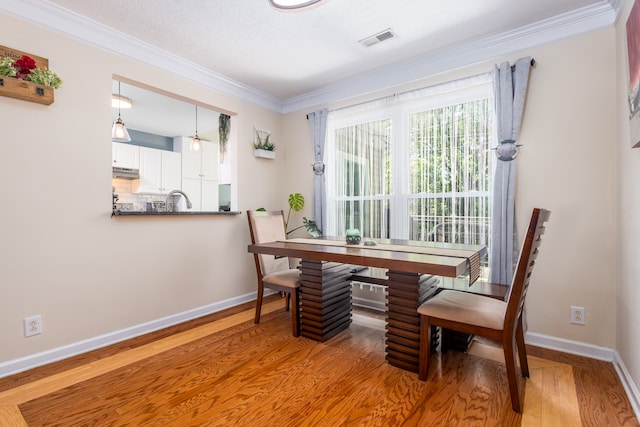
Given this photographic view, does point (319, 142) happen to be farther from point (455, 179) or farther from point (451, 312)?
point (451, 312)

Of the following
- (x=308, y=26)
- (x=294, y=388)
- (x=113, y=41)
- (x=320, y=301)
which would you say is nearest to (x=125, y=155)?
(x=113, y=41)

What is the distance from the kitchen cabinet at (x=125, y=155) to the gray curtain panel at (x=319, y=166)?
3.23 meters

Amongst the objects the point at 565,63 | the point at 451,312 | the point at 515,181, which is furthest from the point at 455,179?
the point at 451,312

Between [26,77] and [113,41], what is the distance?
72cm

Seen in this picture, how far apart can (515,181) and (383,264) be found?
4.82 ft

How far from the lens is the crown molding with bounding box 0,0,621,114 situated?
2.20 meters

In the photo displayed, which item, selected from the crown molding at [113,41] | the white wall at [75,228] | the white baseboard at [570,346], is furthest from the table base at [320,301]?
the crown molding at [113,41]

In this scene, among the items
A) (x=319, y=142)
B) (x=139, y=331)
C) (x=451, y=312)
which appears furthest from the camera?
(x=319, y=142)

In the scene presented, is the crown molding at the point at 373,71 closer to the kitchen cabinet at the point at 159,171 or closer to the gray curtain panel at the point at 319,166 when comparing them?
the gray curtain panel at the point at 319,166

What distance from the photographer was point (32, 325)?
84.8 inches

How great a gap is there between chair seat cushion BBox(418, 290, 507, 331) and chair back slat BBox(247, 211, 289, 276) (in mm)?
1603

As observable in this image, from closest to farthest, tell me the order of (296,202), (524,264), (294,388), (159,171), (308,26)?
(524,264)
(294,388)
(308,26)
(296,202)
(159,171)

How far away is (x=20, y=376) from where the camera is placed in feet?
6.71

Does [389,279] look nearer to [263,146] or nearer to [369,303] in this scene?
[369,303]
